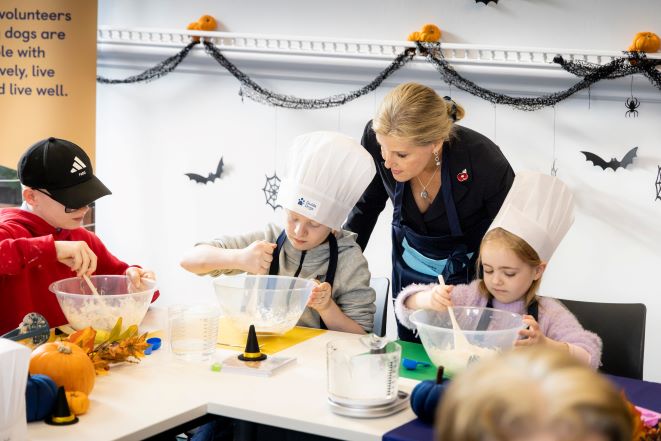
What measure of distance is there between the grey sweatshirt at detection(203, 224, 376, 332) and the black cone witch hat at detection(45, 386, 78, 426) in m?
1.07

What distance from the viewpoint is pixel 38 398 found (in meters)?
1.62

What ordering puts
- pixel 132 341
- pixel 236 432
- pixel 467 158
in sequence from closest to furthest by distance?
1. pixel 236 432
2. pixel 132 341
3. pixel 467 158

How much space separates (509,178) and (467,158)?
0.52 feet

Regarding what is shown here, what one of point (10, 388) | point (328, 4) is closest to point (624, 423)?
point (10, 388)

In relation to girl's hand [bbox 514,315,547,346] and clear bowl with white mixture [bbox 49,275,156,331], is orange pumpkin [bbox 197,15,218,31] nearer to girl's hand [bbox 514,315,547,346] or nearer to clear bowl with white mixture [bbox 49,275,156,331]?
clear bowl with white mixture [bbox 49,275,156,331]

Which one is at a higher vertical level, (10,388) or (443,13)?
(443,13)

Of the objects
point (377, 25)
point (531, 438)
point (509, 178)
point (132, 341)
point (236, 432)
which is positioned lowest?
point (236, 432)

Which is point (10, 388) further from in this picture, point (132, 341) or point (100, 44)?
point (100, 44)

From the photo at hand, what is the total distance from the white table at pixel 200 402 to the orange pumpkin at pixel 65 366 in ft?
0.18

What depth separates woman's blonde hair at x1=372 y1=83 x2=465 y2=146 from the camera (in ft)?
8.17

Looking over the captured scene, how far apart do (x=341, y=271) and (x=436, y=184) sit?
44 cm

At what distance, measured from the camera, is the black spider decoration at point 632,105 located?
370cm

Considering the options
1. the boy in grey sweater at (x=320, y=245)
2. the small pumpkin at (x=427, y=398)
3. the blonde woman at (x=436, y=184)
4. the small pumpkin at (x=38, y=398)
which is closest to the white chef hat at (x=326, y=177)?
the boy in grey sweater at (x=320, y=245)

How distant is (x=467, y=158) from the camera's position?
271 cm
